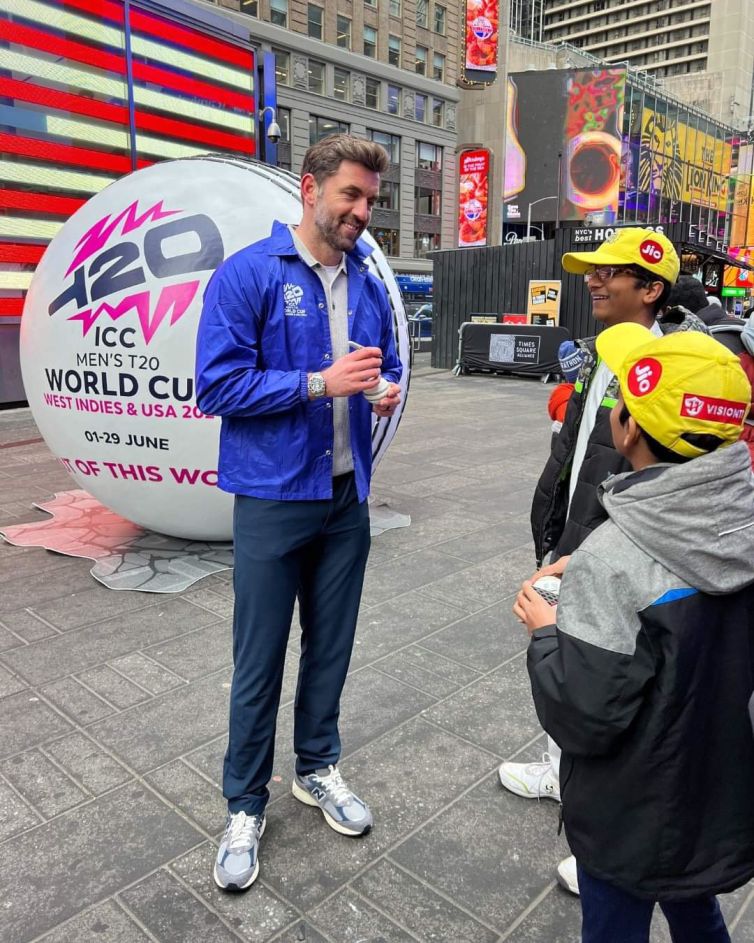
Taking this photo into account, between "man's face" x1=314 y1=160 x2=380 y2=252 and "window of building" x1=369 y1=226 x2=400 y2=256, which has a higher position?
"window of building" x1=369 y1=226 x2=400 y2=256

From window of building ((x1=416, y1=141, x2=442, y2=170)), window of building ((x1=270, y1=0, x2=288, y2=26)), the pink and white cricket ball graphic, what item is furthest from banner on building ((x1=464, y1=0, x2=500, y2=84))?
the pink and white cricket ball graphic

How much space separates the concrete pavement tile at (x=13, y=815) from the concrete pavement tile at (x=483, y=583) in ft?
8.80

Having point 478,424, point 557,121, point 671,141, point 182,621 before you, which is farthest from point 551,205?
point 182,621

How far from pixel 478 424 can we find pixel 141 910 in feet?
32.7

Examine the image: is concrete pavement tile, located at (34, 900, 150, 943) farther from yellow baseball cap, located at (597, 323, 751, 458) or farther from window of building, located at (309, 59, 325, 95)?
window of building, located at (309, 59, 325, 95)

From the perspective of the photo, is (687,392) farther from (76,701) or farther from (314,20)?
(314,20)

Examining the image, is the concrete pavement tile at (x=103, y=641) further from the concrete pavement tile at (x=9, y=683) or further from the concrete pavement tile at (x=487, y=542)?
the concrete pavement tile at (x=487, y=542)

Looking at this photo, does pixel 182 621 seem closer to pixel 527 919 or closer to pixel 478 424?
pixel 527 919

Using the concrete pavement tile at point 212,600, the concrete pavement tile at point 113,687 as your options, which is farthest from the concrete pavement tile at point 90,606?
the concrete pavement tile at point 113,687

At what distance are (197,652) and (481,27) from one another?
155 feet

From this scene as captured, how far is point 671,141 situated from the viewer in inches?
2071

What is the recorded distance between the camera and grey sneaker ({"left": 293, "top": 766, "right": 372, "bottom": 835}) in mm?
2713

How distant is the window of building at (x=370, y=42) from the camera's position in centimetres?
4744

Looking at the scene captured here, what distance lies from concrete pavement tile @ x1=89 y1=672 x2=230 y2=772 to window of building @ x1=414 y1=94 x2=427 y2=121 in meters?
Answer: 54.4
